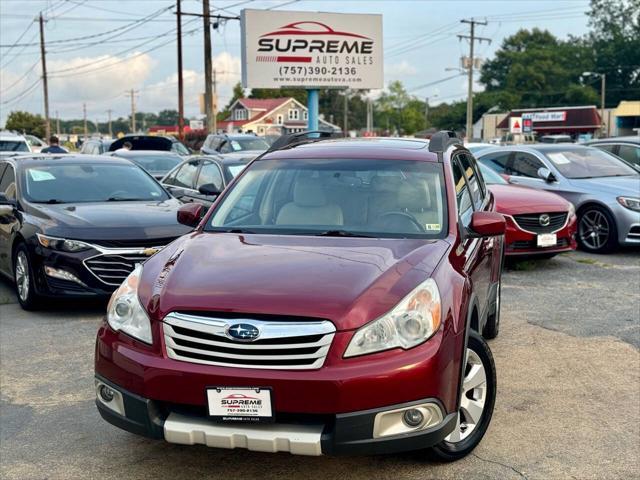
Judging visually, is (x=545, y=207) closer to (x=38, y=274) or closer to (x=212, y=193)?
(x=212, y=193)

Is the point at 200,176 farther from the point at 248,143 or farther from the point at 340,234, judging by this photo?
the point at 248,143

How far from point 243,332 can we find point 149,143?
60.6ft

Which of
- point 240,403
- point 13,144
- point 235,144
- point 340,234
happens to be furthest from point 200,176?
point 13,144

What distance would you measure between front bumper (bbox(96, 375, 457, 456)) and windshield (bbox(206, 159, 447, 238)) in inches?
53.7

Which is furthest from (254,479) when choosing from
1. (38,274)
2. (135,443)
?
(38,274)

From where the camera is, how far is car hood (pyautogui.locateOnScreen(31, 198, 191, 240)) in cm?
→ 736

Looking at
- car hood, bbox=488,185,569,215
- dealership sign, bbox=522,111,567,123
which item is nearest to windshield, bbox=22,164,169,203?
car hood, bbox=488,185,569,215

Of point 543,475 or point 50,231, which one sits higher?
point 50,231

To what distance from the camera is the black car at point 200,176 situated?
10.8 metres

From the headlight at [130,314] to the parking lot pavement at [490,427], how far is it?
0.76 metres

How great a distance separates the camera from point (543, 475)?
12.8ft

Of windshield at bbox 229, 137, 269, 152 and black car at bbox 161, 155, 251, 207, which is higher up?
windshield at bbox 229, 137, 269, 152

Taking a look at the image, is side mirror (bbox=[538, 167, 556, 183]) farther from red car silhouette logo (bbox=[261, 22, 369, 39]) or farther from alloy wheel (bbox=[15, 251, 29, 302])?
red car silhouette logo (bbox=[261, 22, 369, 39])

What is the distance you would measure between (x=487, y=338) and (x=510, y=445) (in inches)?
87.0
